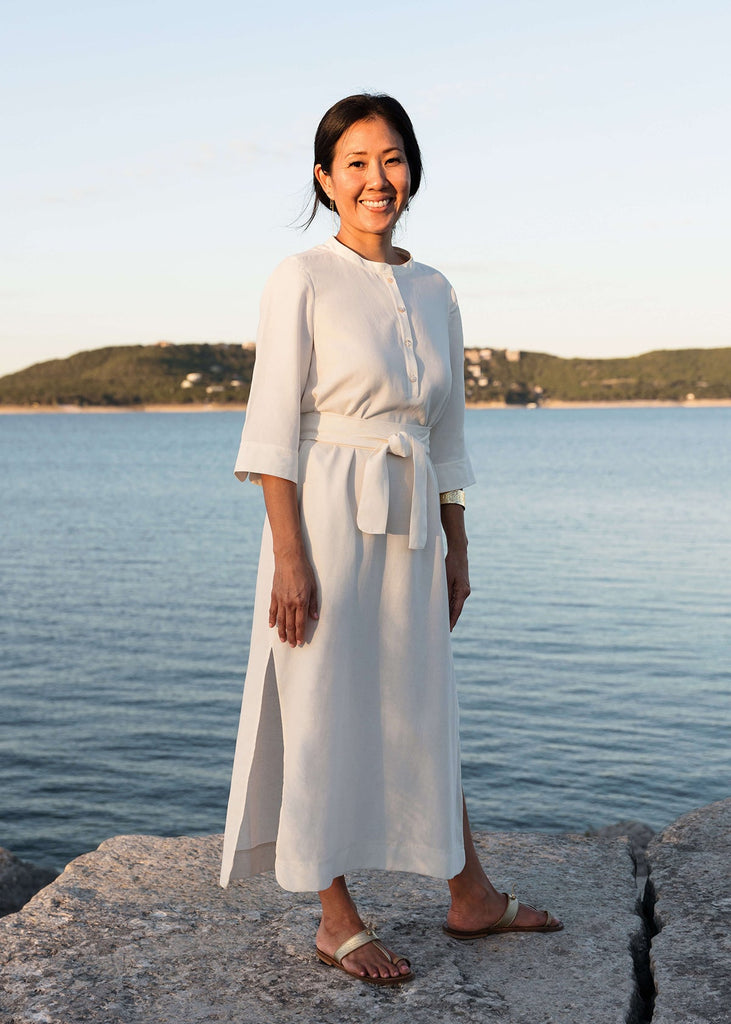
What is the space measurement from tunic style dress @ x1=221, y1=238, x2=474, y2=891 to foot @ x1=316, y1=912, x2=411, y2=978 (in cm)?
18

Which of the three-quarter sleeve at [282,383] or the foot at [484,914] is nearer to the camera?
the three-quarter sleeve at [282,383]

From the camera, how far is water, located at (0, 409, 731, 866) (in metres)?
8.98

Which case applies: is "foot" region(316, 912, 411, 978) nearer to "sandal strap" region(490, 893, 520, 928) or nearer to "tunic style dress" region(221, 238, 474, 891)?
"tunic style dress" region(221, 238, 474, 891)

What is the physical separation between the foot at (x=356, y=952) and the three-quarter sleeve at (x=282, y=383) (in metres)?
1.20

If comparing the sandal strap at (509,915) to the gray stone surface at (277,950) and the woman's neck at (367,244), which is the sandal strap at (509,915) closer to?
the gray stone surface at (277,950)

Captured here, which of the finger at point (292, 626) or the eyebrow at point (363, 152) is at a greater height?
the eyebrow at point (363, 152)

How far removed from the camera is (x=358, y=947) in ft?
9.33

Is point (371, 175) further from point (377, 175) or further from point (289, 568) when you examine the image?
point (289, 568)

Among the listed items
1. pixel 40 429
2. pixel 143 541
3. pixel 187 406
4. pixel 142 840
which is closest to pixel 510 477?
pixel 143 541

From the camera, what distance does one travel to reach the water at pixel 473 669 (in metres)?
8.98

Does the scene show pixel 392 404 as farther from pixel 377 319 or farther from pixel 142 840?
pixel 142 840

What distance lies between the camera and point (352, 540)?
2.77 meters

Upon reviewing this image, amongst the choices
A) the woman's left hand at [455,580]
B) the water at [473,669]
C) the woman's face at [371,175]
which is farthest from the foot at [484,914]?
the water at [473,669]

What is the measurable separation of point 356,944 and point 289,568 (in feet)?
Answer: 3.33
